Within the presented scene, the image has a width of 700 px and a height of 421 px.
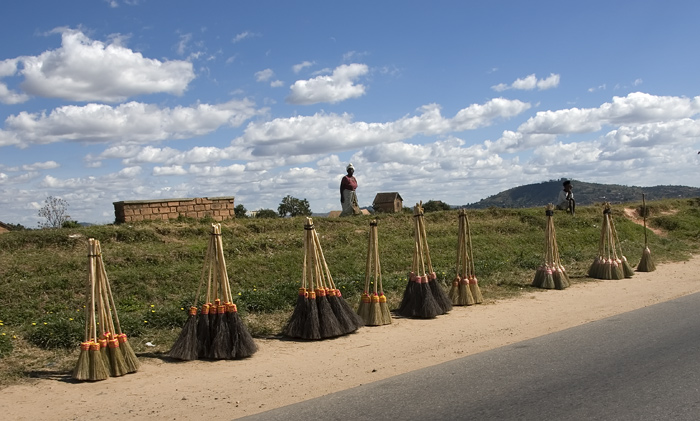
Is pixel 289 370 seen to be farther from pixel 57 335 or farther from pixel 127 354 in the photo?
pixel 57 335

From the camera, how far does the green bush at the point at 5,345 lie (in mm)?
7195

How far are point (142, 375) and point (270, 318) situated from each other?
112 inches

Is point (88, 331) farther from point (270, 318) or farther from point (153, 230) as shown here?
point (153, 230)

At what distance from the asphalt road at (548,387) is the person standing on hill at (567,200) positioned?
14.4 meters

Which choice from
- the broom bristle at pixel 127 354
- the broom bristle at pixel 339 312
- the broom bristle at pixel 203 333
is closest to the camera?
the broom bristle at pixel 127 354

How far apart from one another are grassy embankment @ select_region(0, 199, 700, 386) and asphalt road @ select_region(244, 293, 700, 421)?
3063 mm

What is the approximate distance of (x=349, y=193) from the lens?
18.5 m


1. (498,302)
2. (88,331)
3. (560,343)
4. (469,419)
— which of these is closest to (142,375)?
(88,331)

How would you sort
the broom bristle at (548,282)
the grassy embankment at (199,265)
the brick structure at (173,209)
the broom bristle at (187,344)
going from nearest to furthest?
1. the broom bristle at (187,344)
2. the grassy embankment at (199,265)
3. the broom bristle at (548,282)
4. the brick structure at (173,209)

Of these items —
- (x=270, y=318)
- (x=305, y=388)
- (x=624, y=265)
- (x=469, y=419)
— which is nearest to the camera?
(x=469, y=419)

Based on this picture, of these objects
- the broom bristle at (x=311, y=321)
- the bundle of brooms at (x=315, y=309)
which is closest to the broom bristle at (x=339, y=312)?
the bundle of brooms at (x=315, y=309)

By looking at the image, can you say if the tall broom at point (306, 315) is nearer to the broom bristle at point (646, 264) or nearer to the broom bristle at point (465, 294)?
the broom bristle at point (465, 294)

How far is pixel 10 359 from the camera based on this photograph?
23.3 feet

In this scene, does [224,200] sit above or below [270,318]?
above
